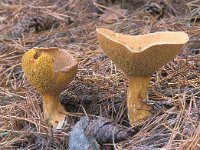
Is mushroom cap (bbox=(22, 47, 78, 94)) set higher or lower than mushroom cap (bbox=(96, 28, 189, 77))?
lower

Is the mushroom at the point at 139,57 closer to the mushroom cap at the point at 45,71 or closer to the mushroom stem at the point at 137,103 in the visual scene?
the mushroom stem at the point at 137,103

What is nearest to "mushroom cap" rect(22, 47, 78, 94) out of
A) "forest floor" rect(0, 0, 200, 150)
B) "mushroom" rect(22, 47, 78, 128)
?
"mushroom" rect(22, 47, 78, 128)

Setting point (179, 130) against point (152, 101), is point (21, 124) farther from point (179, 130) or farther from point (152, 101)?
point (179, 130)

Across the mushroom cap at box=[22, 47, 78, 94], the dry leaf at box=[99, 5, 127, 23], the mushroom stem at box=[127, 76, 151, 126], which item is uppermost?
the mushroom cap at box=[22, 47, 78, 94]

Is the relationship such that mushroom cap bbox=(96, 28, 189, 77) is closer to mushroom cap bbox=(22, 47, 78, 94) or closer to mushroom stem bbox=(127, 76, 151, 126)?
mushroom stem bbox=(127, 76, 151, 126)

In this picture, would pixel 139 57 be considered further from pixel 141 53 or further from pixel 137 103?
pixel 137 103

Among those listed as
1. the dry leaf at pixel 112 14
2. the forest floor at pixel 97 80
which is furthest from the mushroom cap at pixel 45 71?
the dry leaf at pixel 112 14

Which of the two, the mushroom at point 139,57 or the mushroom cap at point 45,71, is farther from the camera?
the mushroom cap at point 45,71

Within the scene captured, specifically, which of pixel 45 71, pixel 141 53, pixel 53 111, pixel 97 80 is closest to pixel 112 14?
pixel 97 80

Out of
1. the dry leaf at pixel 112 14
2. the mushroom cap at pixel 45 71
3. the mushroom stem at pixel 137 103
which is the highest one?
the mushroom cap at pixel 45 71
